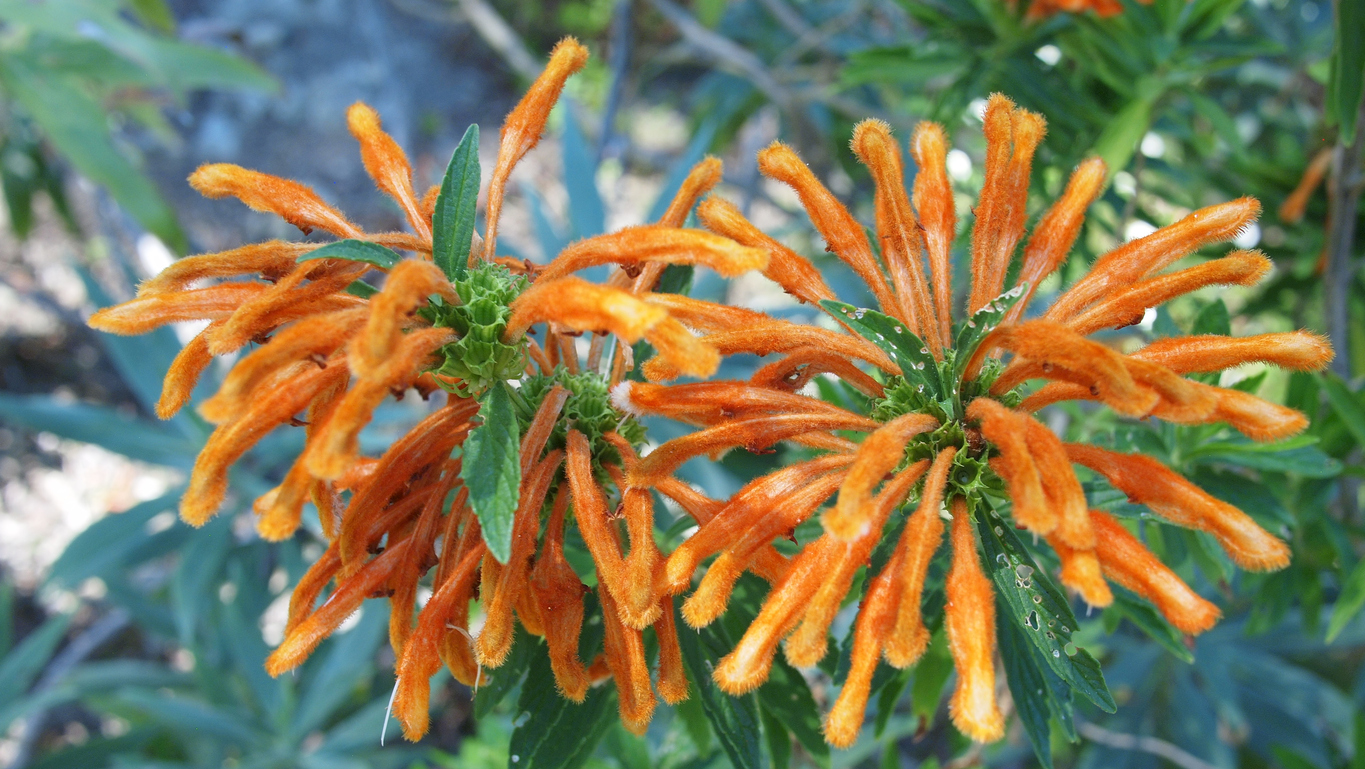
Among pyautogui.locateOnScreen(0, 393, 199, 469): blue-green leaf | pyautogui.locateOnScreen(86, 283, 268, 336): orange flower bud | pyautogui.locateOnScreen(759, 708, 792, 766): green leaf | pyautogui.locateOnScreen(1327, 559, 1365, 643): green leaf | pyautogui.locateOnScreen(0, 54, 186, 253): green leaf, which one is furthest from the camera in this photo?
pyautogui.locateOnScreen(0, 54, 186, 253): green leaf

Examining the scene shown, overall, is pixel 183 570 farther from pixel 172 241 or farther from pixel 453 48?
pixel 453 48

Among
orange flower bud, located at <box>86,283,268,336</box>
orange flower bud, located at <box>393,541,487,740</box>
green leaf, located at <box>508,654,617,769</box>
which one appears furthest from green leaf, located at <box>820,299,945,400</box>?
orange flower bud, located at <box>86,283,268,336</box>

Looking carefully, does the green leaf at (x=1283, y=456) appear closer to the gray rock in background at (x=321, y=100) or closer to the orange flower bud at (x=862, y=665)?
the orange flower bud at (x=862, y=665)

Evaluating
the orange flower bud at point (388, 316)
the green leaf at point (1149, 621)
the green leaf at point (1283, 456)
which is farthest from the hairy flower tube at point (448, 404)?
the green leaf at point (1283, 456)

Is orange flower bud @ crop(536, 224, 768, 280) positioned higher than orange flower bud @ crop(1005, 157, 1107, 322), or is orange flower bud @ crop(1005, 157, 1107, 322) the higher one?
orange flower bud @ crop(536, 224, 768, 280)

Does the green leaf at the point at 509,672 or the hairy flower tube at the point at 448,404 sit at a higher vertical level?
the hairy flower tube at the point at 448,404

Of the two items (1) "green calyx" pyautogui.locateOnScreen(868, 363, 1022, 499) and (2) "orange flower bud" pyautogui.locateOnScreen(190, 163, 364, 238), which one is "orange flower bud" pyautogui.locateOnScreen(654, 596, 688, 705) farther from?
(2) "orange flower bud" pyautogui.locateOnScreen(190, 163, 364, 238)
